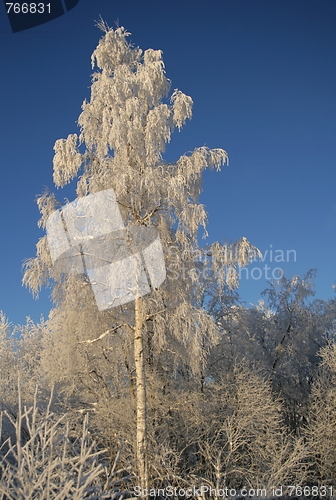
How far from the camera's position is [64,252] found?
8.05 m

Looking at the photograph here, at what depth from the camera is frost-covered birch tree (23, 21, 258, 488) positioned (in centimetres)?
793

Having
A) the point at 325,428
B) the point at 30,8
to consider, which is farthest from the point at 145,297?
the point at 325,428

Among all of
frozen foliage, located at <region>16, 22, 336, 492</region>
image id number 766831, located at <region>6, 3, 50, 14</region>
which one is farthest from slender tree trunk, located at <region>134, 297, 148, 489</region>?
image id number 766831, located at <region>6, 3, 50, 14</region>

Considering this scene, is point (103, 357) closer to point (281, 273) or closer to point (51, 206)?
point (51, 206)

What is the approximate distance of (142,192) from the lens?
8367 millimetres

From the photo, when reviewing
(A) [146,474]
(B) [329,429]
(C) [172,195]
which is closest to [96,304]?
(C) [172,195]

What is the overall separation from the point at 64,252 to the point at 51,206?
1064 mm

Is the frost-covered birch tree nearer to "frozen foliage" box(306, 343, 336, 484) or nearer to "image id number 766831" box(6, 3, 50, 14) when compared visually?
"image id number 766831" box(6, 3, 50, 14)

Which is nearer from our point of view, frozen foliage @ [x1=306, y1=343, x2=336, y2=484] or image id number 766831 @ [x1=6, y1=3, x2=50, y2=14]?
image id number 766831 @ [x1=6, y1=3, x2=50, y2=14]

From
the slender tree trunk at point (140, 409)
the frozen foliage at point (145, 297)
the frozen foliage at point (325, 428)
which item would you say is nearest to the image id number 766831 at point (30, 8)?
the frozen foliage at point (145, 297)

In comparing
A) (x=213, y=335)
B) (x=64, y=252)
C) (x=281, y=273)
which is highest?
(x=281, y=273)

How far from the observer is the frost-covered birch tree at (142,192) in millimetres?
7930

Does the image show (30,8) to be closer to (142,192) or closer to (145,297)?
(142,192)

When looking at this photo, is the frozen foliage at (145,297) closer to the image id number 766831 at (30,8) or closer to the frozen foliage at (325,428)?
the image id number 766831 at (30,8)
